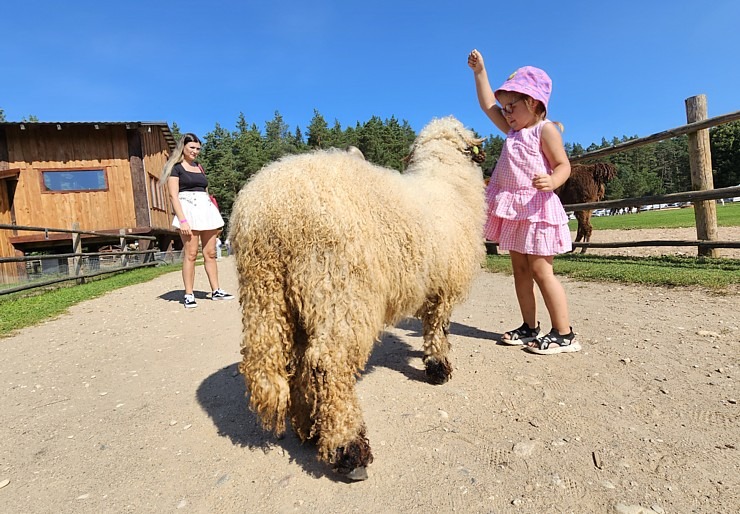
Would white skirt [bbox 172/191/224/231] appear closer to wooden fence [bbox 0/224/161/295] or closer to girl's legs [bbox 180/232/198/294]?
girl's legs [bbox 180/232/198/294]

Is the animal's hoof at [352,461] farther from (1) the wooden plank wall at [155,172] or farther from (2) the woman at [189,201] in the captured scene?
(1) the wooden plank wall at [155,172]

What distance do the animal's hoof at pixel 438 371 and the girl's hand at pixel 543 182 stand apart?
5.16ft

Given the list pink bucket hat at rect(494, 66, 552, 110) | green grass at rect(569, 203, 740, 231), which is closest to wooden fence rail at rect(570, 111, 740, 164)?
pink bucket hat at rect(494, 66, 552, 110)

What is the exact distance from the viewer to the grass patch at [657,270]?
217 inches

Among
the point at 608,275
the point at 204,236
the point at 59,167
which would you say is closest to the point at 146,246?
the point at 59,167

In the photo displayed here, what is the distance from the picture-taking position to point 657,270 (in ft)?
21.4

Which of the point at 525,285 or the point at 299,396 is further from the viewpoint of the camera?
the point at 525,285

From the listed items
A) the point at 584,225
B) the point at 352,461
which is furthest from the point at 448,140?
the point at 584,225

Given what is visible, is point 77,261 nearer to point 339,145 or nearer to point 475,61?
point 475,61

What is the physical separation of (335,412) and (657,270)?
21.1 ft

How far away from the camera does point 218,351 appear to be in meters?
4.27

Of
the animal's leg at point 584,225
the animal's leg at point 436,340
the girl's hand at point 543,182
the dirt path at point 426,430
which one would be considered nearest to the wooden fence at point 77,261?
the dirt path at point 426,430

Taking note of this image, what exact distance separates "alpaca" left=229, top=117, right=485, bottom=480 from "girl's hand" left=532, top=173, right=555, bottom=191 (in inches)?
52.4

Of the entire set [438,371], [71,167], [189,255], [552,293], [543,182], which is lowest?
[438,371]
